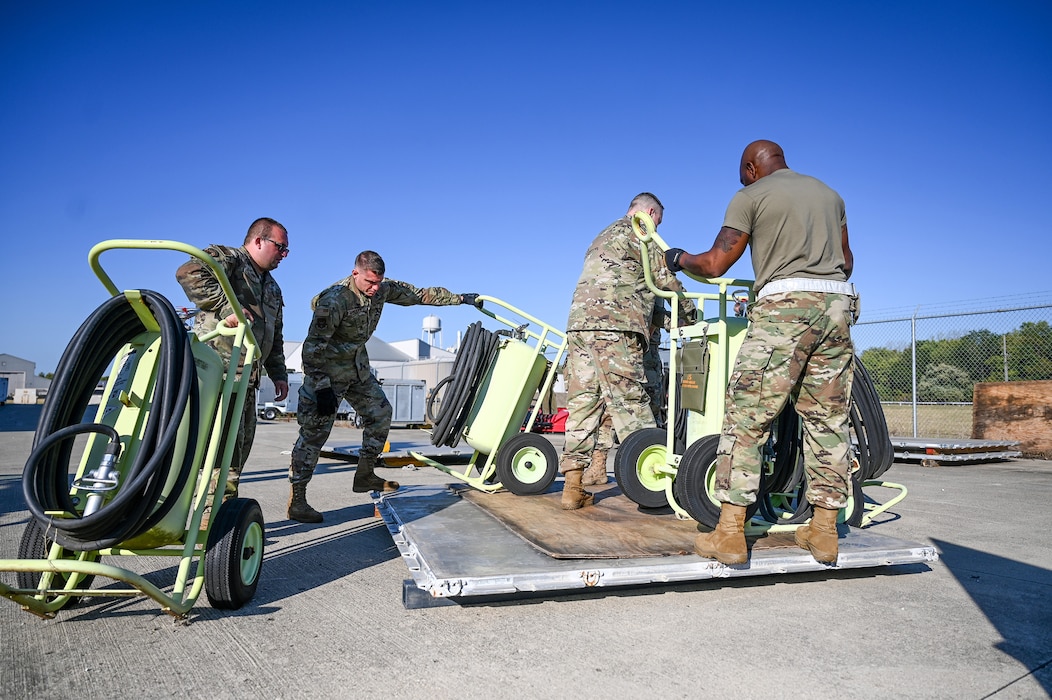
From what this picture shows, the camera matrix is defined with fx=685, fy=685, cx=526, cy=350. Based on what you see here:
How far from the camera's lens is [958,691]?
1.91 m

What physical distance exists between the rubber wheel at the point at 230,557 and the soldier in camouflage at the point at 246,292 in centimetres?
101

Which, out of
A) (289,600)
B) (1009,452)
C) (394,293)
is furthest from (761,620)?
(1009,452)

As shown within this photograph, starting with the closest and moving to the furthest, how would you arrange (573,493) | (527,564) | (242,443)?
A: (527,564) → (242,443) → (573,493)

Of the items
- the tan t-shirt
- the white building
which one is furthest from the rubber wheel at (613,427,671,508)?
the white building

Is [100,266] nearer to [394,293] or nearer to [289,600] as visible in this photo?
[289,600]

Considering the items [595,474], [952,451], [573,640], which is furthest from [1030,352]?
[573,640]

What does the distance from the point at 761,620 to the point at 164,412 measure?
2.20m

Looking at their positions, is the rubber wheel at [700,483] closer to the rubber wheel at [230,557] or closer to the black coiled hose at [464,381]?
the rubber wheel at [230,557]

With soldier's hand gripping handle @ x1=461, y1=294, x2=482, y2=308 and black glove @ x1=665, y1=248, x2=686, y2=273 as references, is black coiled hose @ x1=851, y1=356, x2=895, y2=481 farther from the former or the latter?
soldier's hand gripping handle @ x1=461, y1=294, x2=482, y2=308

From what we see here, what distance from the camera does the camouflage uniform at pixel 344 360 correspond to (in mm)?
4691

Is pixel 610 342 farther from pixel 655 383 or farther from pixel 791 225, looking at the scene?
pixel 655 383

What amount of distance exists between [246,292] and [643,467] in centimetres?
241

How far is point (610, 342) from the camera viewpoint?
418cm

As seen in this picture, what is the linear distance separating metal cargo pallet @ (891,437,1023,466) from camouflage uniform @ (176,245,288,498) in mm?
8237
